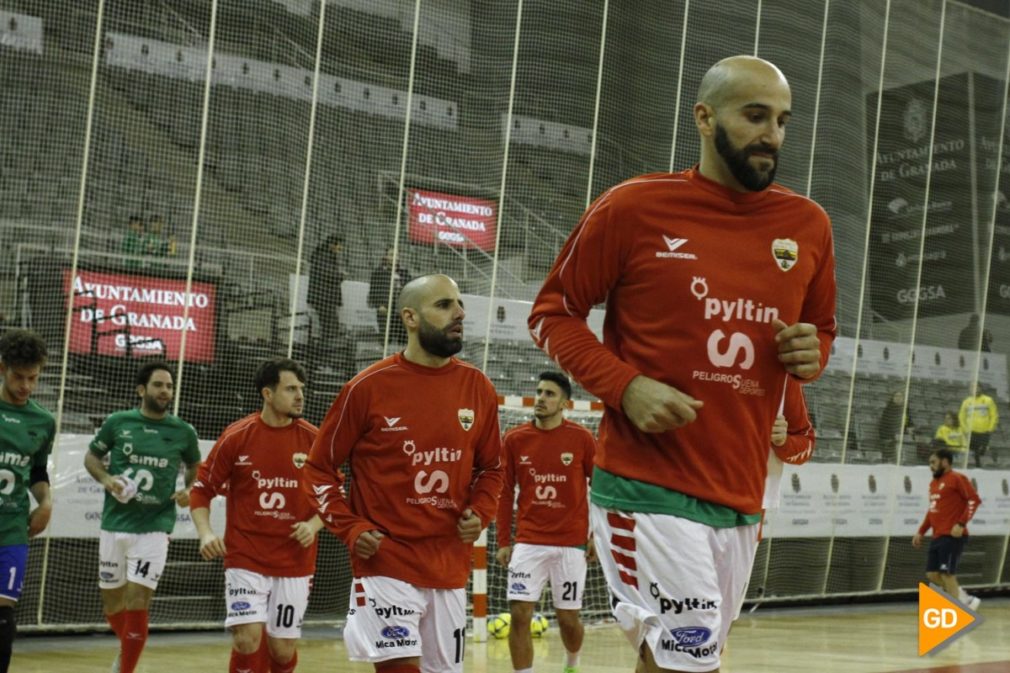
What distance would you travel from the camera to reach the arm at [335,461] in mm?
5344

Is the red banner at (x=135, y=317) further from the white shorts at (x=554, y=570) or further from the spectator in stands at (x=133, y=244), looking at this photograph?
the white shorts at (x=554, y=570)

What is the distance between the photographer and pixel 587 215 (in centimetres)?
335

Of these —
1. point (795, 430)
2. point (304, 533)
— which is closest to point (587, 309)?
point (795, 430)

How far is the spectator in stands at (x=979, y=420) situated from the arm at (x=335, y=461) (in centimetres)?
1470

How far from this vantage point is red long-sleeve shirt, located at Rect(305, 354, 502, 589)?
5328mm

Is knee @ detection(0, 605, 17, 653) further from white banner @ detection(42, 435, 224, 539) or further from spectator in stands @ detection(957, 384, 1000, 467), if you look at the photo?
spectator in stands @ detection(957, 384, 1000, 467)

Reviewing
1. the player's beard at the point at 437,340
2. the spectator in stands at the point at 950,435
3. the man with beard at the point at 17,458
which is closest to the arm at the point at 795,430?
the player's beard at the point at 437,340

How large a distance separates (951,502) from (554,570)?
26.7ft

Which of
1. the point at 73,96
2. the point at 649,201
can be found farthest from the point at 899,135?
the point at 649,201

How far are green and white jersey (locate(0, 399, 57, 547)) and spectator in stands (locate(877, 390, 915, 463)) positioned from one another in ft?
43.3

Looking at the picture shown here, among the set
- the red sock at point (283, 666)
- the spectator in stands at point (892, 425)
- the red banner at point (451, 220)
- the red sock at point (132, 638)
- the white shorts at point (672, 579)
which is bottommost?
the red sock at point (132, 638)

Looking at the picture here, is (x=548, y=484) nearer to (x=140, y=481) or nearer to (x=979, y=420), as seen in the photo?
(x=140, y=481)

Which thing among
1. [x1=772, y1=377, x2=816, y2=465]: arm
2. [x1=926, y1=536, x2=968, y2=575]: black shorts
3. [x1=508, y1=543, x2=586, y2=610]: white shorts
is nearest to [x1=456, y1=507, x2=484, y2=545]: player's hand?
[x1=772, y1=377, x2=816, y2=465]: arm

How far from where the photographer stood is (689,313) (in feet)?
10.6
